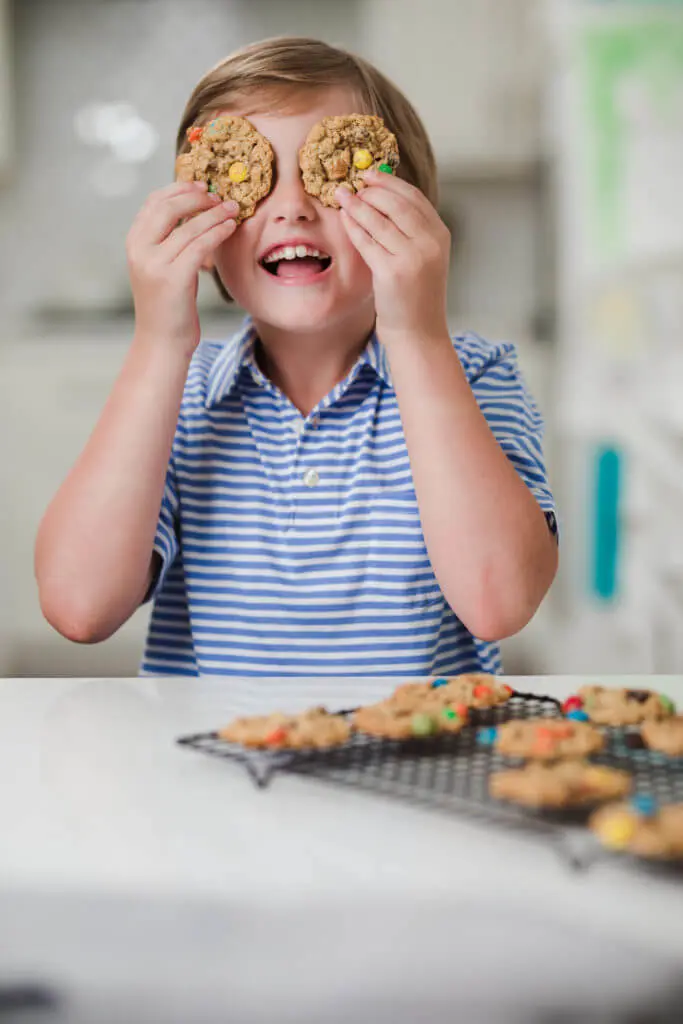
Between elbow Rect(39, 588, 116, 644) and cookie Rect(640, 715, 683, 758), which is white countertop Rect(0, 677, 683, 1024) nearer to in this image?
cookie Rect(640, 715, 683, 758)

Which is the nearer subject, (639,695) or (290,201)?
(639,695)

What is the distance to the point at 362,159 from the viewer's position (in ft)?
3.29

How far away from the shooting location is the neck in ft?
3.65

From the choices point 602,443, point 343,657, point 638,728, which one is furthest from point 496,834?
point 602,443

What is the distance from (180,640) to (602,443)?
6.52 feet

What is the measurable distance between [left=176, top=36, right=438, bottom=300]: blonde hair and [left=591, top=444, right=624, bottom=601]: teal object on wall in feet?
6.12

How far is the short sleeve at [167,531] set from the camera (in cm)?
103

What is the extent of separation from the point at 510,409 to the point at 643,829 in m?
0.66

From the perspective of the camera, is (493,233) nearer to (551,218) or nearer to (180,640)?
(551,218)

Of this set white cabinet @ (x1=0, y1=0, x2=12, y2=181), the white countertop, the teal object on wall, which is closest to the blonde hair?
the white countertop

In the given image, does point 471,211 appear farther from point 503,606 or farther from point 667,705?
point 667,705

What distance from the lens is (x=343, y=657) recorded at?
1.04 meters

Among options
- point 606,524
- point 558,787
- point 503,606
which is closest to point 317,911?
point 558,787

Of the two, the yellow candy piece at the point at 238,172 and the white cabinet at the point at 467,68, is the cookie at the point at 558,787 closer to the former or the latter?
the yellow candy piece at the point at 238,172
